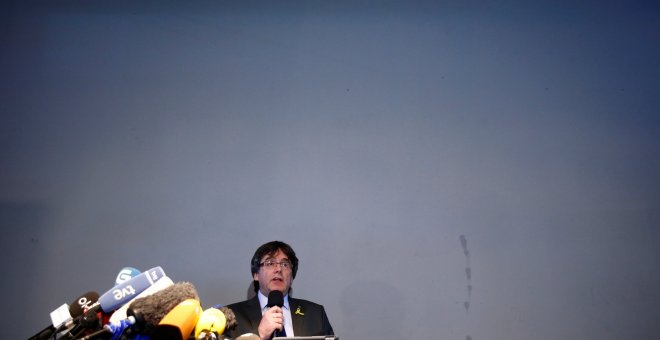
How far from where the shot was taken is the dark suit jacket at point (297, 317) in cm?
248

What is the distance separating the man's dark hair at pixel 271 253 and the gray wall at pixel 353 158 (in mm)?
188

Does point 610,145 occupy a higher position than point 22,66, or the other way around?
point 22,66

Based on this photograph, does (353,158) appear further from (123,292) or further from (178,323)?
(178,323)

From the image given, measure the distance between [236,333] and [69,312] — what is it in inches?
37.3

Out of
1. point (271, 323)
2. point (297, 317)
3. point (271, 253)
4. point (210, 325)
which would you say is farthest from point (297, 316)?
point (210, 325)

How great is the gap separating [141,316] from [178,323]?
0.55 ft

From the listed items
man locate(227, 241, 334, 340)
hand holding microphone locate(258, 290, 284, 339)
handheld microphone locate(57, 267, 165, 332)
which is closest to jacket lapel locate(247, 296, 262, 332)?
man locate(227, 241, 334, 340)

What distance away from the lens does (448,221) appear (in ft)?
9.68

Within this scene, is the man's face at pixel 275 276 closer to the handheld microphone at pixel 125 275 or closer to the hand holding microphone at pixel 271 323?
the hand holding microphone at pixel 271 323

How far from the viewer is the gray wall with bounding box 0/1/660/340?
2.82 m

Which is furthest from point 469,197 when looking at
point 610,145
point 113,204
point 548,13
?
point 113,204

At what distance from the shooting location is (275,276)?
8.37ft

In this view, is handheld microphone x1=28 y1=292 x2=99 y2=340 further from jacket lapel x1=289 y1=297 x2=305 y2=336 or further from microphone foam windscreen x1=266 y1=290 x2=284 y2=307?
jacket lapel x1=289 y1=297 x2=305 y2=336

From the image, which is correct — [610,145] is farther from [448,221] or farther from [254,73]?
[254,73]
